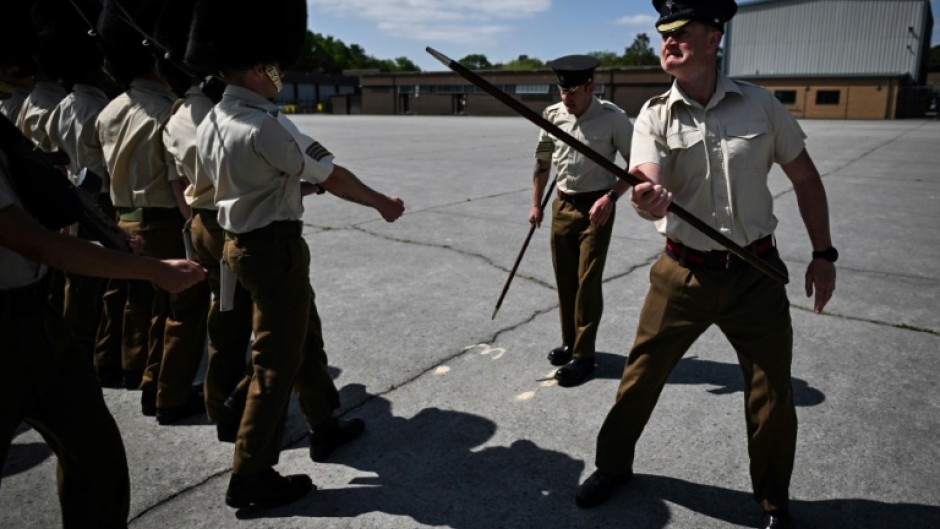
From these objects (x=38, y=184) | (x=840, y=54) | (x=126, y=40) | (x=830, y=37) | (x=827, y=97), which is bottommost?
(x=38, y=184)

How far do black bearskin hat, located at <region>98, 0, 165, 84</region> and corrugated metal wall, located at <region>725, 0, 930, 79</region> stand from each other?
164 feet

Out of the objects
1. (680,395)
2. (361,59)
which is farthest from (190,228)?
(361,59)

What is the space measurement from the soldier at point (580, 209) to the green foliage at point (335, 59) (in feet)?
275

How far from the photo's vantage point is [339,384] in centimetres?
399

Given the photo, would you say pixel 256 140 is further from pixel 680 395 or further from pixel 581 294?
pixel 680 395

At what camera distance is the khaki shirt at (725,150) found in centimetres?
253

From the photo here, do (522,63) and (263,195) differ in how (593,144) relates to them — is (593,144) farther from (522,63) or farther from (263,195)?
(522,63)

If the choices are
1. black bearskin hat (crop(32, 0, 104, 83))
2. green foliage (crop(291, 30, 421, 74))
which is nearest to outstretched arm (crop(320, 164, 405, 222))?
black bearskin hat (crop(32, 0, 104, 83))

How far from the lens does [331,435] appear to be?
3279 millimetres

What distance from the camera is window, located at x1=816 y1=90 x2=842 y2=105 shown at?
43188mm

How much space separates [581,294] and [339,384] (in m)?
1.59

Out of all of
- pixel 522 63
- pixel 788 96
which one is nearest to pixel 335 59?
pixel 522 63

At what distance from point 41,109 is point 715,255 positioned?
4.39m

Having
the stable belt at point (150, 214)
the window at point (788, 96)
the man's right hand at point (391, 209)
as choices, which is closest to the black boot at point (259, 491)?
the man's right hand at point (391, 209)
